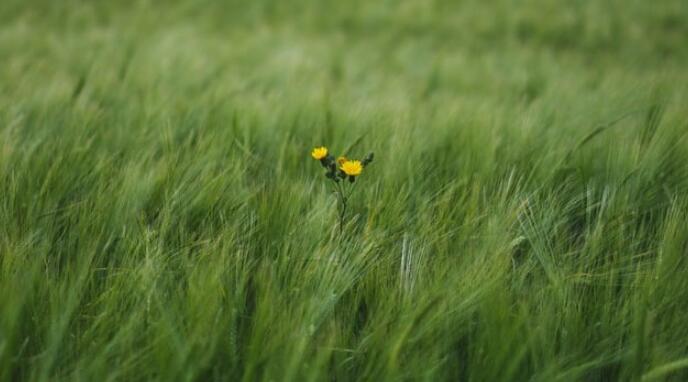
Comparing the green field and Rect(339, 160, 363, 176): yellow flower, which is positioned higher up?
Rect(339, 160, 363, 176): yellow flower

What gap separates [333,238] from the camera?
2.55 ft

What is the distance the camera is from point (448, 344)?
2.10 ft

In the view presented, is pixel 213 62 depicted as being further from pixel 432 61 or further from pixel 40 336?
pixel 40 336

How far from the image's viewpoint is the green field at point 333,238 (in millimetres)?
616

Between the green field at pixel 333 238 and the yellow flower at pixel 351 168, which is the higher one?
the yellow flower at pixel 351 168

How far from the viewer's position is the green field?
2.02 feet

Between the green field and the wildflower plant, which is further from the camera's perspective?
the wildflower plant

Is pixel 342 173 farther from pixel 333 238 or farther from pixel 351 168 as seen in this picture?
pixel 333 238

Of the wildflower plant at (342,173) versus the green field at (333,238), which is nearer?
the green field at (333,238)

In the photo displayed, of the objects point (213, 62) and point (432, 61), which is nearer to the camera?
point (213, 62)

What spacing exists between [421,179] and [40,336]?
0.67 metres

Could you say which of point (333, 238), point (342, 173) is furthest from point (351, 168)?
point (333, 238)

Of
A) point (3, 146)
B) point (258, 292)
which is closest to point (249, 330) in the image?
point (258, 292)

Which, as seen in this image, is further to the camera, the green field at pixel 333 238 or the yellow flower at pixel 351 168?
the yellow flower at pixel 351 168
